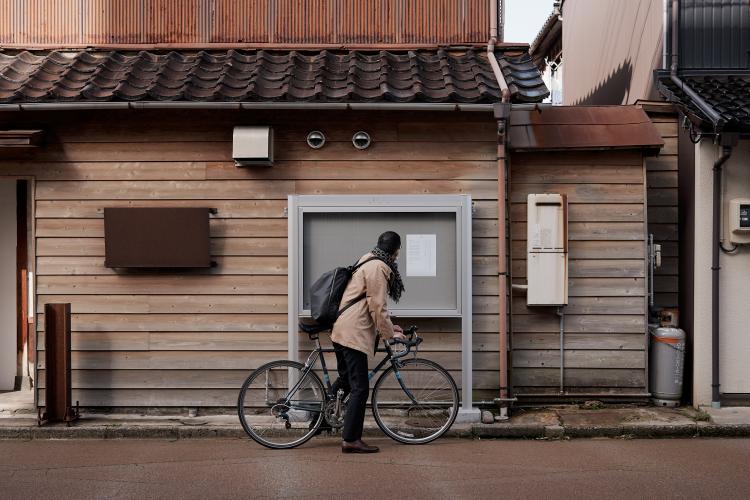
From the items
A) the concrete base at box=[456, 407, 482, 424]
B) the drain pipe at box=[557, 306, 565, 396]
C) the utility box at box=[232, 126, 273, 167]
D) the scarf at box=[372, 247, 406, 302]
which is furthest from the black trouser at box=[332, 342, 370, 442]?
the drain pipe at box=[557, 306, 565, 396]

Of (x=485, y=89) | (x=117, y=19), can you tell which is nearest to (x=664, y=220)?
(x=485, y=89)

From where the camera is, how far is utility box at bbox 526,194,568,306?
970 centimetres

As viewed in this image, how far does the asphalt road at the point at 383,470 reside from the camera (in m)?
6.75

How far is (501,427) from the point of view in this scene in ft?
29.6

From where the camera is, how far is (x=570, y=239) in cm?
995

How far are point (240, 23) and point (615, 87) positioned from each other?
6.58 metres

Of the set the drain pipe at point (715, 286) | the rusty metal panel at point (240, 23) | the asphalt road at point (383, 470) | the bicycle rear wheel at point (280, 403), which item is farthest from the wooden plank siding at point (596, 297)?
the rusty metal panel at point (240, 23)

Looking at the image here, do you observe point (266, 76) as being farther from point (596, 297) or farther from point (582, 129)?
point (596, 297)

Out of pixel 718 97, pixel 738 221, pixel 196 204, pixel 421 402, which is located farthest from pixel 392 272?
pixel 718 97

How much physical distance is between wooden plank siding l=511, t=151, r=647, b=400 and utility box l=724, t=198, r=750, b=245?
0.87 m

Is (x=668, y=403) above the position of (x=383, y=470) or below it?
above

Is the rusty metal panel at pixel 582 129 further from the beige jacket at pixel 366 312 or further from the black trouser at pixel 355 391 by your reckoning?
the black trouser at pixel 355 391

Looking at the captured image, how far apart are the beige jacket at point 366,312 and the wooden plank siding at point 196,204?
1.73 m

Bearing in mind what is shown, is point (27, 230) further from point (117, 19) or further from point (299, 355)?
point (299, 355)
